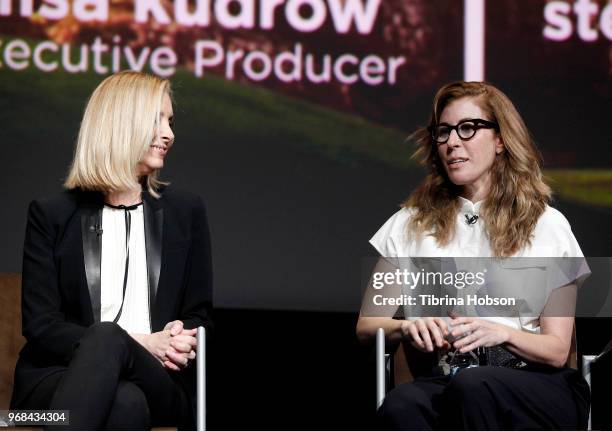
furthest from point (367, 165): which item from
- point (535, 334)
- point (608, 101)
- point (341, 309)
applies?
point (535, 334)

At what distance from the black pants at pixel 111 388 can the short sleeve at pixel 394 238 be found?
0.75m

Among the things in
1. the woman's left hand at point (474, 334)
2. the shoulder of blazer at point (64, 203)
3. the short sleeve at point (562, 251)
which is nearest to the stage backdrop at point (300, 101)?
the shoulder of blazer at point (64, 203)

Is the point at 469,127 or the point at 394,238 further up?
the point at 469,127

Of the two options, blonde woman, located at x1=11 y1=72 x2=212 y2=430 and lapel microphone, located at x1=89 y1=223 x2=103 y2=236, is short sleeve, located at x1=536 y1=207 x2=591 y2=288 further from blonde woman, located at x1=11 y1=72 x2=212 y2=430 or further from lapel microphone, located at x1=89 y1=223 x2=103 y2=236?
lapel microphone, located at x1=89 y1=223 x2=103 y2=236

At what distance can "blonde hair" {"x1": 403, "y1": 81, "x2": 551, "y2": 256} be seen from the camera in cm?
324

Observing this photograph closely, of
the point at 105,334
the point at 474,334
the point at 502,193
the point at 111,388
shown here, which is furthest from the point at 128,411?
the point at 502,193

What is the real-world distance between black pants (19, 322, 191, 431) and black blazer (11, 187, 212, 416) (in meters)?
0.13

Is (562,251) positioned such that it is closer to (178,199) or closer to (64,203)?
(178,199)

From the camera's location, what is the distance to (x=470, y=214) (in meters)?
3.34

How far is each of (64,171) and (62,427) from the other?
2601 mm

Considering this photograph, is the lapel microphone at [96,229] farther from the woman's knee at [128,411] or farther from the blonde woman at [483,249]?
the blonde woman at [483,249]

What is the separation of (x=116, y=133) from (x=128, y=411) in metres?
0.87

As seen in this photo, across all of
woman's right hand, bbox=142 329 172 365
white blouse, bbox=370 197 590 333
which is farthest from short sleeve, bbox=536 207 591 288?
woman's right hand, bbox=142 329 172 365

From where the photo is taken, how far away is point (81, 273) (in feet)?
10.6
